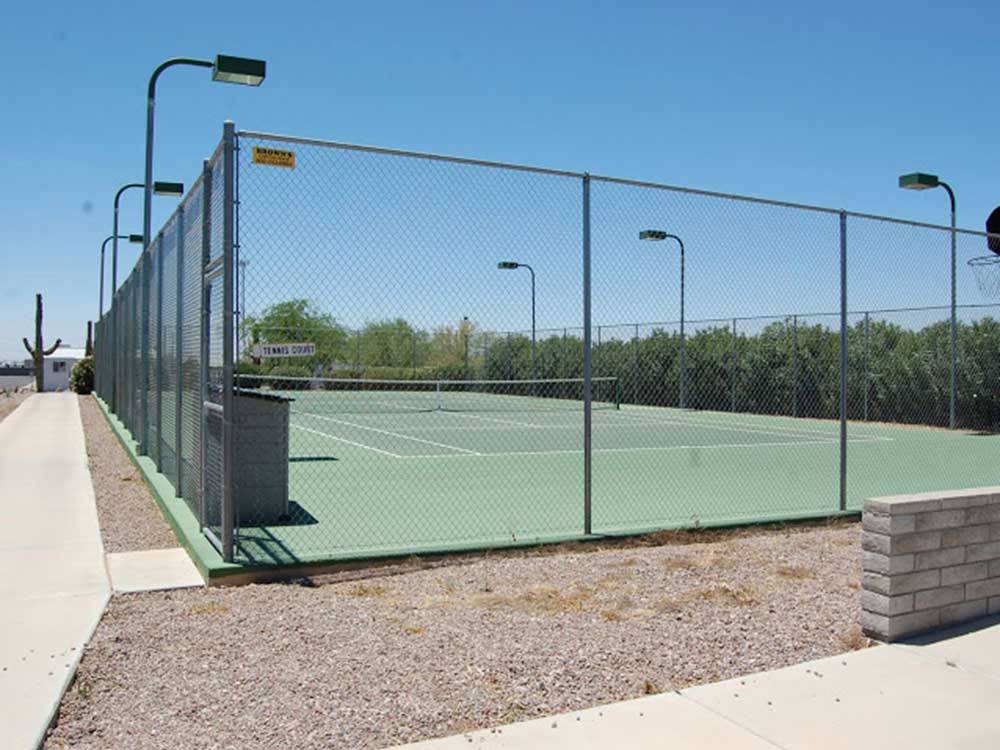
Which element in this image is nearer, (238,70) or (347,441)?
(238,70)

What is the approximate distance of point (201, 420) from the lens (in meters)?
7.24

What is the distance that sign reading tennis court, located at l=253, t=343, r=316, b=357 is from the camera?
654 centimetres

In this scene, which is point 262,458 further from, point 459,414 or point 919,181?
point 459,414

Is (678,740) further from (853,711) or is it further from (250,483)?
(250,483)

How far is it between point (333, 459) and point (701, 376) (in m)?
14.9

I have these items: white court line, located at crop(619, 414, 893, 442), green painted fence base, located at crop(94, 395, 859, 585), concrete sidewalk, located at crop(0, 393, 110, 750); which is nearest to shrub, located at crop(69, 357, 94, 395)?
white court line, located at crop(619, 414, 893, 442)

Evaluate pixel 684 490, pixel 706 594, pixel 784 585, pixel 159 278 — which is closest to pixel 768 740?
pixel 706 594

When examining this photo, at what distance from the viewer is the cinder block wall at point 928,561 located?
529cm

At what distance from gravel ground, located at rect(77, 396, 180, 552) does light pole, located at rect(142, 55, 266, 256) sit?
3.21 metres

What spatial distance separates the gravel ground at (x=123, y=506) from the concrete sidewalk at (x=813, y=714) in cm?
481

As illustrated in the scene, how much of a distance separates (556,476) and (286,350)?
6.00 metres

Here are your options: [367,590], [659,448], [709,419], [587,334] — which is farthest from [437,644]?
[709,419]

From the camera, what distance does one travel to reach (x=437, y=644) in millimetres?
5117

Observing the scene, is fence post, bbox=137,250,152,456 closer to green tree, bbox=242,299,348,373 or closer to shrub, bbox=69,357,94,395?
green tree, bbox=242,299,348,373
